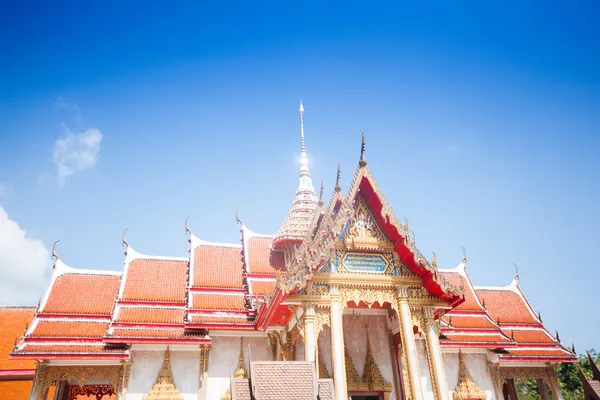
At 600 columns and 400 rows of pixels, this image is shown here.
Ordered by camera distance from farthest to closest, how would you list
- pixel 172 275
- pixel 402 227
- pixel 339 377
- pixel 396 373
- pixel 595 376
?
pixel 595 376 → pixel 172 275 → pixel 396 373 → pixel 402 227 → pixel 339 377

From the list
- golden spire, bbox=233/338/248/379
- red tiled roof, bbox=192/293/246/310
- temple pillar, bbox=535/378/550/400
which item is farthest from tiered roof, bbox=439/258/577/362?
red tiled roof, bbox=192/293/246/310

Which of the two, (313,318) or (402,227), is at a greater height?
(402,227)

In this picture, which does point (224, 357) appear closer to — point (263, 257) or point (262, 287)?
point (262, 287)

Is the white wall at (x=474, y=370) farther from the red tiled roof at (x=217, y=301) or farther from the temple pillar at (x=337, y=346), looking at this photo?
the red tiled roof at (x=217, y=301)

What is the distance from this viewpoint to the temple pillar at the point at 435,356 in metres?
9.79

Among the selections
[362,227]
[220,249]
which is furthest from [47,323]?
[362,227]

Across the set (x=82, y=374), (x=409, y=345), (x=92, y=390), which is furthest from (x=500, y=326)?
(x=92, y=390)

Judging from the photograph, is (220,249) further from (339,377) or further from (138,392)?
(339,377)

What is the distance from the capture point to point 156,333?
12.5 metres

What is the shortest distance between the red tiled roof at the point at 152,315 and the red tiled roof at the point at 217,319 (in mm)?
917

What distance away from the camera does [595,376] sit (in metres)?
16.7

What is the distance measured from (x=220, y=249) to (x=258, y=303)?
3837 millimetres

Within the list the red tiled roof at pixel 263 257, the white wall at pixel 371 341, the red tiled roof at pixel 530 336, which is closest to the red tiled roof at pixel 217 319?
the red tiled roof at pixel 263 257

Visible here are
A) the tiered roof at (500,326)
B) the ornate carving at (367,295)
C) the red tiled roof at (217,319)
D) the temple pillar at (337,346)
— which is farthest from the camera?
the tiered roof at (500,326)
